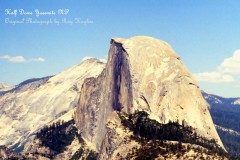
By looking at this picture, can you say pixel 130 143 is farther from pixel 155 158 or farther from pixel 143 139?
pixel 155 158

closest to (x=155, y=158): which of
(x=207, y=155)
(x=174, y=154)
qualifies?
(x=174, y=154)

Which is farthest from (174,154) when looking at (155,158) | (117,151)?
(117,151)

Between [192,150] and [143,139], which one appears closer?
[192,150]

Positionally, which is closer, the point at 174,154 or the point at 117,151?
the point at 174,154

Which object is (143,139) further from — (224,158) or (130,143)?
(224,158)

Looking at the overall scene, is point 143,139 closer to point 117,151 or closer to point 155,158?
point 117,151

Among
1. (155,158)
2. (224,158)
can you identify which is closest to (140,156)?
(155,158)

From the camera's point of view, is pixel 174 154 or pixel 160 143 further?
pixel 160 143
